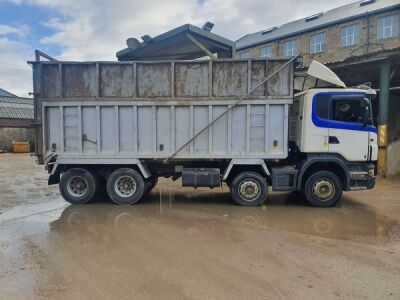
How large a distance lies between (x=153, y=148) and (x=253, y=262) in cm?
457

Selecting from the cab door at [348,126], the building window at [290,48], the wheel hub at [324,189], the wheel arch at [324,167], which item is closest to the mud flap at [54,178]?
the wheel arch at [324,167]

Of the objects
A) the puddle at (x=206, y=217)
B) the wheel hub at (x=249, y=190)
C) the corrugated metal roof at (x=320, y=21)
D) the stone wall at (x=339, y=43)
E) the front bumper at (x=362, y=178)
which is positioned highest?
the corrugated metal roof at (x=320, y=21)

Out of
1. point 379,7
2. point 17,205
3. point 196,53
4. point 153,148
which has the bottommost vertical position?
point 17,205

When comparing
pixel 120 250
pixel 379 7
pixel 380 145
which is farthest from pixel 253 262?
pixel 379 7

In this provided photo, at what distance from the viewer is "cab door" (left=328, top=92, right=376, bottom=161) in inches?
321

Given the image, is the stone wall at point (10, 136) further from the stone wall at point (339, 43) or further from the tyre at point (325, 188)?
the tyre at point (325, 188)

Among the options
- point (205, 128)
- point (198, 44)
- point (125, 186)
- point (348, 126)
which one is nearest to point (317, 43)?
point (198, 44)

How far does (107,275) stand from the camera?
427cm

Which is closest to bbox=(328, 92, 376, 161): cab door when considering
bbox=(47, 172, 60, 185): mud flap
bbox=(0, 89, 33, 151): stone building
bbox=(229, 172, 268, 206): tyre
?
bbox=(229, 172, 268, 206): tyre

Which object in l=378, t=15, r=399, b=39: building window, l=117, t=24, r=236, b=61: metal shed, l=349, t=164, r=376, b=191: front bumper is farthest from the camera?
l=378, t=15, r=399, b=39: building window

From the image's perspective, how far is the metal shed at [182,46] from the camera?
991cm

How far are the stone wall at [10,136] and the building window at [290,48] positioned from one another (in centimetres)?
2412

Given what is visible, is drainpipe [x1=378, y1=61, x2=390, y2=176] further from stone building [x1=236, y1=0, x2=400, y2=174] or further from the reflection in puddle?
the reflection in puddle

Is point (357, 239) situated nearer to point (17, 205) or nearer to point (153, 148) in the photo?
point (153, 148)
